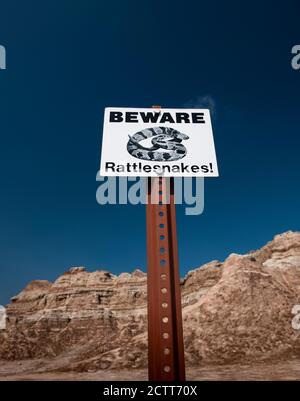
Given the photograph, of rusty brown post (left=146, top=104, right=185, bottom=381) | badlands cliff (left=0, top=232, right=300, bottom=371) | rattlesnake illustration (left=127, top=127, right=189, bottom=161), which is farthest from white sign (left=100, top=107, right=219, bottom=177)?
badlands cliff (left=0, top=232, right=300, bottom=371)

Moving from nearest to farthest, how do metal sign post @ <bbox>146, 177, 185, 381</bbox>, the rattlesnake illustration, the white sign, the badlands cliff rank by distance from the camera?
metal sign post @ <bbox>146, 177, 185, 381</bbox>, the white sign, the rattlesnake illustration, the badlands cliff

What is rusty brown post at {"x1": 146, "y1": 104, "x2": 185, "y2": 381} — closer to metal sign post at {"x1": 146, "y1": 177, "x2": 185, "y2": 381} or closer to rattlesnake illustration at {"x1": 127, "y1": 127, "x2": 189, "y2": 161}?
metal sign post at {"x1": 146, "y1": 177, "x2": 185, "y2": 381}

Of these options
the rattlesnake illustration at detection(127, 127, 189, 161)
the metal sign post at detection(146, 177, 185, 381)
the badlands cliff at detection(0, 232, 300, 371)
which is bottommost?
the metal sign post at detection(146, 177, 185, 381)

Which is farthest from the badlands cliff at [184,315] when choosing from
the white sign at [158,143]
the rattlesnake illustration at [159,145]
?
the rattlesnake illustration at [159,145]

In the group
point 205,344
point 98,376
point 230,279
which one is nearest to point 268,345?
point 205,344

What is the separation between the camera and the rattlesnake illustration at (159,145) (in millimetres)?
7477

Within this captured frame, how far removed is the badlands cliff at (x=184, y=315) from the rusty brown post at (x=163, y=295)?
3991 cm

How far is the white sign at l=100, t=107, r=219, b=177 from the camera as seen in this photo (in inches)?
290

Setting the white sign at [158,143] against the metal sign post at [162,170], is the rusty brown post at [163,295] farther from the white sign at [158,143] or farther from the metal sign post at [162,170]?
the white sign at [158,143]

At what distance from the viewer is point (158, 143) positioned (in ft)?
25.0

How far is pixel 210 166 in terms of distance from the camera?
25.3 feet

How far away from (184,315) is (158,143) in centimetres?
4868
